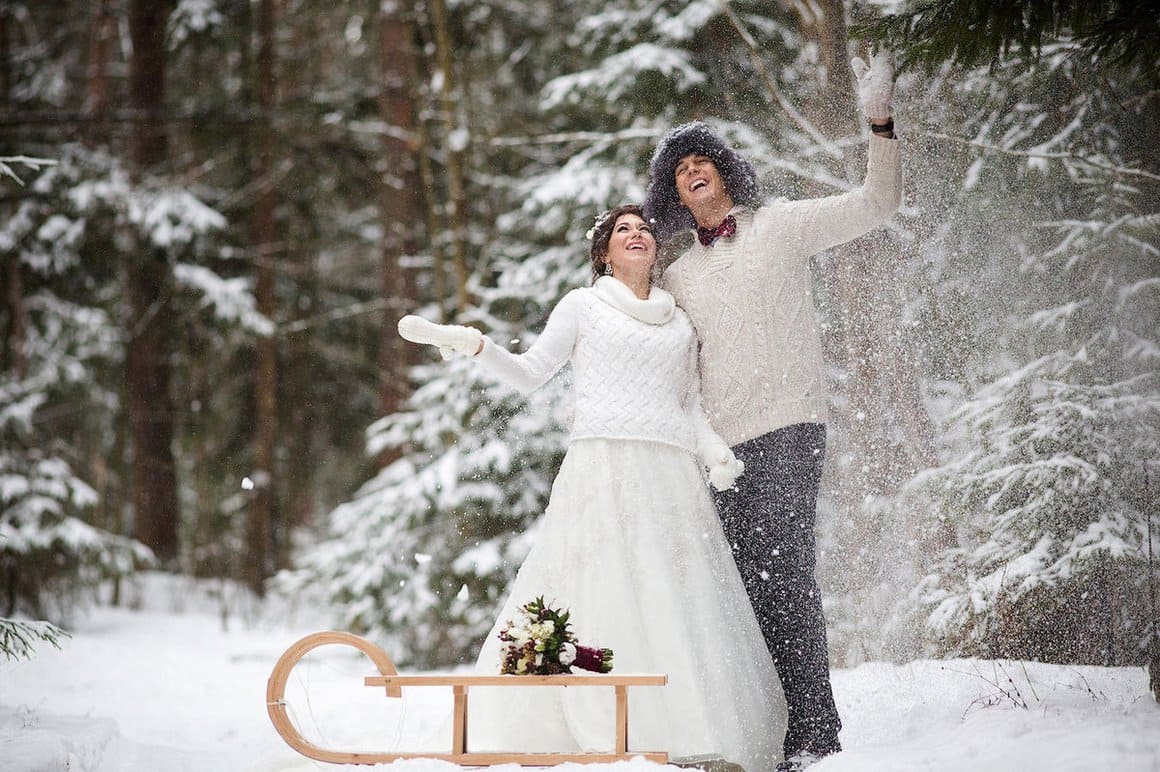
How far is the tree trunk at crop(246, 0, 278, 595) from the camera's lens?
38.0 feet

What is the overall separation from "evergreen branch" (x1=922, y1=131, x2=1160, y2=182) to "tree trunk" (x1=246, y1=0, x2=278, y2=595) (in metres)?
7.80

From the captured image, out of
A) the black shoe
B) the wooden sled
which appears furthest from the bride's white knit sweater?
the black shoe

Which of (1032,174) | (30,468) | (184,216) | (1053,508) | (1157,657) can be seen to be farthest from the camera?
(184,216)

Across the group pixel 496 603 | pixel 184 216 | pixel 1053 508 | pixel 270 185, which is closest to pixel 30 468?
A: pixel 184 216

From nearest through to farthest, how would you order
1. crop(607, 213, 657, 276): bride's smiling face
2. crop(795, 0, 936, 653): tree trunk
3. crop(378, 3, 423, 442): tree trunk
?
1. crop(607, 213, 657, 276): bride's smiling face
2. crop(795, 0, 936, 653): tree trunk
3. crop(378, 3, 423, 442): tree trunk

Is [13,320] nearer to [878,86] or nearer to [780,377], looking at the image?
[780,377]

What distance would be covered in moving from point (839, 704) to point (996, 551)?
3.44 ft

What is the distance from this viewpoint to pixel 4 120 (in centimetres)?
959

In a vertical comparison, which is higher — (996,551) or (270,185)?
(270,185)

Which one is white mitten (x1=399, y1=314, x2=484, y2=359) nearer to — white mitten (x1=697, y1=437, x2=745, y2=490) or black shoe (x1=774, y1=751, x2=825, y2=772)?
white mitten (x1=697, y1=437, x2=745, y2=490)

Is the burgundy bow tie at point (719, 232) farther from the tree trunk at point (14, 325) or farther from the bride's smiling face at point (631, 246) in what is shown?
the tree trunk at point (14, 325)

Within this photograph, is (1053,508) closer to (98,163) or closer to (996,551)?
(996,551)

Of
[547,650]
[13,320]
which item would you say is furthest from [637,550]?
[13,320]

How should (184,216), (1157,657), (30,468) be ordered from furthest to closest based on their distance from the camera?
(184,216), (30,468), (1157,657)
